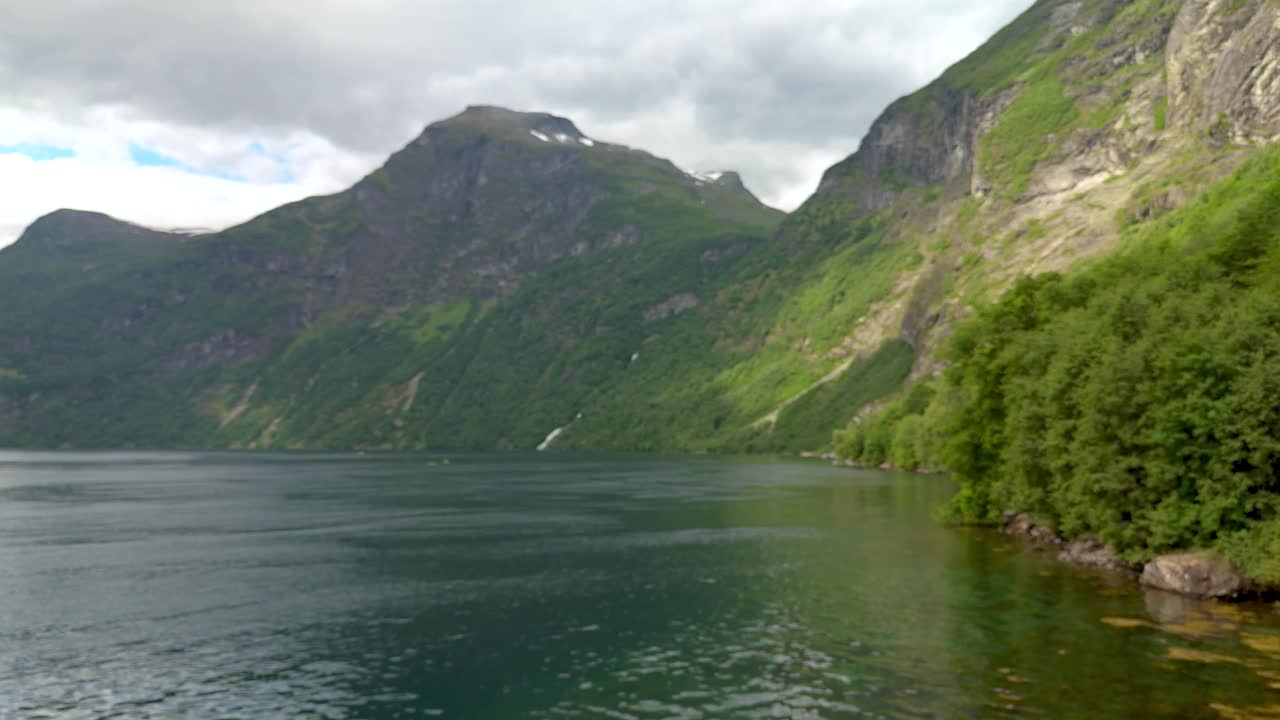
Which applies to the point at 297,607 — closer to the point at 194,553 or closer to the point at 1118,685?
the point at 194,553

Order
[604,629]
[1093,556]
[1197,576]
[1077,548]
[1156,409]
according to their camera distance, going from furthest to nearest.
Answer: [1077,548], [1093,556], [1156,409], [1197,576], [604,629]

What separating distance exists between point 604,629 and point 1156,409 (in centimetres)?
3751

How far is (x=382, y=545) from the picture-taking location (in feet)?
305

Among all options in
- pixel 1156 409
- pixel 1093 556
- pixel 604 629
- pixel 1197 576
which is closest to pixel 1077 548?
pixel 1093 556

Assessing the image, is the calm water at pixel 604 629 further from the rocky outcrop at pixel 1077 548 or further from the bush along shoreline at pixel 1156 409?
the bush along shoreline at pixel 1156 409

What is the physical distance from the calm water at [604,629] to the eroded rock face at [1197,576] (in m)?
2.12

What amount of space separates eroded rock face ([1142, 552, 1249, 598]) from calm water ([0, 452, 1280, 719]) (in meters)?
2.12

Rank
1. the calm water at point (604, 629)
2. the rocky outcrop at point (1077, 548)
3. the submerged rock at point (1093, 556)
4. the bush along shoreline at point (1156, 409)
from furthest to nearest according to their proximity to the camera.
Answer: the rocky outcrop at point (1077, 548)
the submerged rock at point (1093, 556)
the bush along shoreline at point (1156, 409)
the calm water at point (604, 629)

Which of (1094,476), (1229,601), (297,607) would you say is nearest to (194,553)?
(297,607)

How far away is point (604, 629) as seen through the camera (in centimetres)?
5388

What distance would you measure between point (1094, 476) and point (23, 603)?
7467 centimetres

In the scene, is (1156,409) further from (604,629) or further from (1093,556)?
(604,629)

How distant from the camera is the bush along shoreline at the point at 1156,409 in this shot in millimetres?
53719

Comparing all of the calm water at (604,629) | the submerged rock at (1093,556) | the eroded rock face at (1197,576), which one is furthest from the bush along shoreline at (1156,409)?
the calm water at (604,629)
